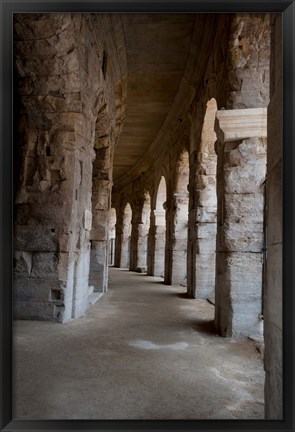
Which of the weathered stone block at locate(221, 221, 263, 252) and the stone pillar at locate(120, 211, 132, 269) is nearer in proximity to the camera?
the weathered stone block at locate(221, 221, 263, 252)

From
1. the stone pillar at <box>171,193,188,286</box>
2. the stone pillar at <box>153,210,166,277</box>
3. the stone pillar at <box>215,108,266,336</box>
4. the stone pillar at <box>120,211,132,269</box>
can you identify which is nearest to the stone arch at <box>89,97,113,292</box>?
the stone pillar at <box>171,193,188,286</box>

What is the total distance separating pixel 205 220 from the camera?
27.4ft

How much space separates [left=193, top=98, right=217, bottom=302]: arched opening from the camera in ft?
27.1

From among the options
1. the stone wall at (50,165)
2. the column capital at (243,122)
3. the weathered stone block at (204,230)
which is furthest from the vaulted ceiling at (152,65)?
the weathered stone block at (204,230)

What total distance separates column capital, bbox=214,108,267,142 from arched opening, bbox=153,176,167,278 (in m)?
9.28

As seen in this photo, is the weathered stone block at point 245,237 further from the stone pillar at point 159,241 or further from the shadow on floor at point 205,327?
the stone pillar at point 159,241

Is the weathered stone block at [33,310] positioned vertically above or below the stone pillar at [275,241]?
below

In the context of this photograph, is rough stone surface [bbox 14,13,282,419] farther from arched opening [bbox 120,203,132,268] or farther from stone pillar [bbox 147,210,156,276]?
arched opening [bbox 120,203,132,268]

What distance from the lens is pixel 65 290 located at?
215 inches

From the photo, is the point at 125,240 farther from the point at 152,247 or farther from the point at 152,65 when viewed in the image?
the point at 152,65

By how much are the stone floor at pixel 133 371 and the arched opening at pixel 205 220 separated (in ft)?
8.47

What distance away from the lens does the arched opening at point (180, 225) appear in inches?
442

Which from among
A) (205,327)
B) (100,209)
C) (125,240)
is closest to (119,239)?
(125,240)

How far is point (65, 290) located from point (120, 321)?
0.96 meters
